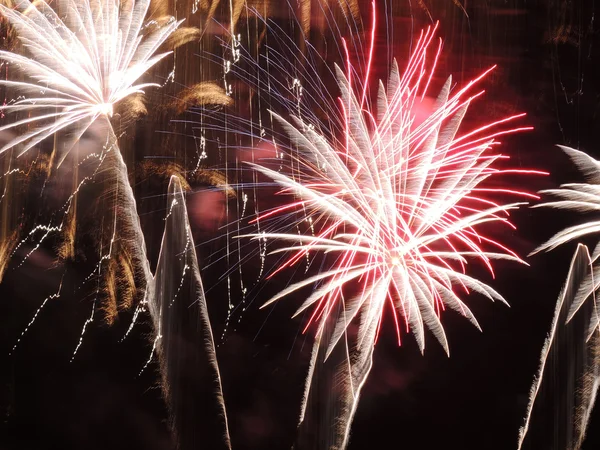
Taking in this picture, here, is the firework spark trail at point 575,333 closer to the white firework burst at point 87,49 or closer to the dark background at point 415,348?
the dark background at point 415,348

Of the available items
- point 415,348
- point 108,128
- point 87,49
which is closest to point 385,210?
point 415,348

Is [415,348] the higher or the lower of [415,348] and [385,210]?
the lower

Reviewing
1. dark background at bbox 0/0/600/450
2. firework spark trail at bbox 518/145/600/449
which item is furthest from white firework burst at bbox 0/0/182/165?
firework spark trail at bbox 518/145/600/449

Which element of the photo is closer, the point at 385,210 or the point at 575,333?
the point at 385,210

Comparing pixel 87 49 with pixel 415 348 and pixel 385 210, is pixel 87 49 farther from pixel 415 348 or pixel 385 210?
pixel 415 348

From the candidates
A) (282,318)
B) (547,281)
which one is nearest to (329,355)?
(282,318)

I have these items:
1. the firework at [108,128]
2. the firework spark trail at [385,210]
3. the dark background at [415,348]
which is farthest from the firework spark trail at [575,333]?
the firework at [108,128]

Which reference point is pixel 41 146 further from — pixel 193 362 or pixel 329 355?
pixel 329 355
